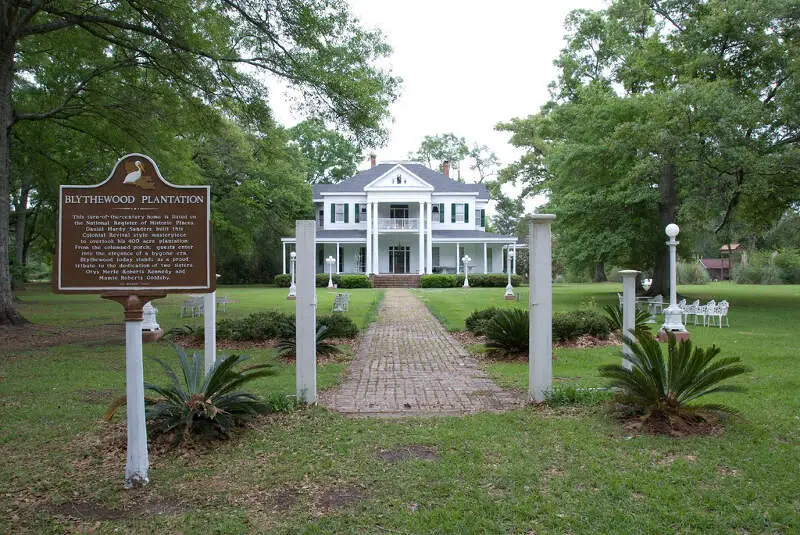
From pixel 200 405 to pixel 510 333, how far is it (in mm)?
6042

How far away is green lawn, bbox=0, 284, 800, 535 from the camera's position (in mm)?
3598

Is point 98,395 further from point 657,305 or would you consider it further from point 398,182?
point 398,182

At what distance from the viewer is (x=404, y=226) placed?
4334 centimetres

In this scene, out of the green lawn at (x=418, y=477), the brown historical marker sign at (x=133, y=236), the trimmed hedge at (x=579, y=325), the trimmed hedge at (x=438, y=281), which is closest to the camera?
the green lawn at (x=418, y=477)

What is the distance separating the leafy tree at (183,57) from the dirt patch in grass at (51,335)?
700mm

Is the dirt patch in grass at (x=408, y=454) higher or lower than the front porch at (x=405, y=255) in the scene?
lower

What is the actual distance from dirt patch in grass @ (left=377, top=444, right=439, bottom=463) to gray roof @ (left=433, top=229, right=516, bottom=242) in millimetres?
37659

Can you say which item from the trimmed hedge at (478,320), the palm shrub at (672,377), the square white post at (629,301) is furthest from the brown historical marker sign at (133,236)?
the trimmed hedge at (478,320)

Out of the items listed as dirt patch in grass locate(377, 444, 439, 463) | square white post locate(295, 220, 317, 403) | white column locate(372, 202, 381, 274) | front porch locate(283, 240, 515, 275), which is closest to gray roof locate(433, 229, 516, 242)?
front porch locate(283, 240, 515, 275)

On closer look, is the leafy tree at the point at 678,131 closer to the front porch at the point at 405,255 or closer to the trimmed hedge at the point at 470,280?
the trimmed hedge at the point at 470,280

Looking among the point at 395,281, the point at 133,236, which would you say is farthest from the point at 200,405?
the point at 395,281

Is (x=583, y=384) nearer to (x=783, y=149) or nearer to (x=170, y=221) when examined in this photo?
(x=170, y=221)

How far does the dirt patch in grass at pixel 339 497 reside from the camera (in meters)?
3.86

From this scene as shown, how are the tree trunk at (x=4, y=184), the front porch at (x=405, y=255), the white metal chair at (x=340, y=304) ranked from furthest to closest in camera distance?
the front porch at (x=405, y=255) < the white metal chair at (x=340, y=304) < the tree trunk at (x=4, y=184)
